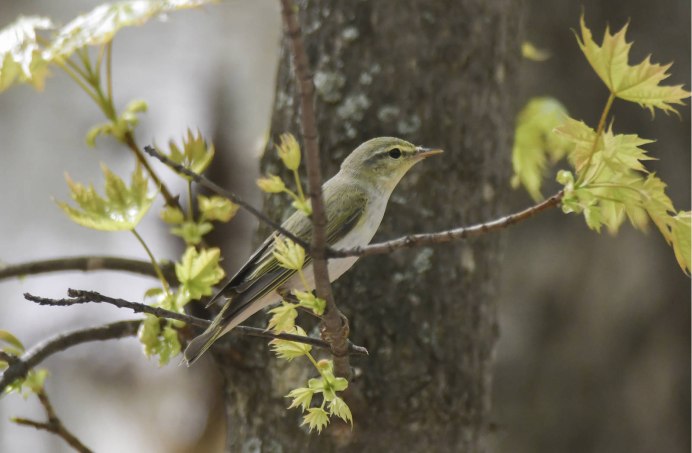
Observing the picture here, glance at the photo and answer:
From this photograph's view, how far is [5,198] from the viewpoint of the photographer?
5.01m

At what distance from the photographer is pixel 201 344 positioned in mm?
1577

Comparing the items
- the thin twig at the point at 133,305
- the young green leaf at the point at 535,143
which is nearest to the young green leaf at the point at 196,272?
the thin twig at the point at 133,305

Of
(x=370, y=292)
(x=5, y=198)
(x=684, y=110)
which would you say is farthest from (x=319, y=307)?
(x=5, y=198)

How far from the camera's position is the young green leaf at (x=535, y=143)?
2406mm

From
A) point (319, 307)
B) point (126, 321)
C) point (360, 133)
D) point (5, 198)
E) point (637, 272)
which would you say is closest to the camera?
point (319, 307)

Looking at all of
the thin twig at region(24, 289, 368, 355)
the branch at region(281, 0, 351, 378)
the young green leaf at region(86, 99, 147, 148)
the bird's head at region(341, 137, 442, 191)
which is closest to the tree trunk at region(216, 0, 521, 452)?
the bird's head at region(341, 137, 442, 191)

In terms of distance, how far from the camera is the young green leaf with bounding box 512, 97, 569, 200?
94.7 inches

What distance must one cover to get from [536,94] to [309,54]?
2.23m

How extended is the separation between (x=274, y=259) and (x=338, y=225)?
0.21 metres

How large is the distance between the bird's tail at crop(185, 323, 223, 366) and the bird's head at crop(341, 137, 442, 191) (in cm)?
49

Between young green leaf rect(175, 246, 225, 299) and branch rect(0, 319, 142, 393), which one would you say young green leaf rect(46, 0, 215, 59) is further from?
branch rect(0, 319, 142, 393)

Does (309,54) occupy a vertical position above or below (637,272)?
below

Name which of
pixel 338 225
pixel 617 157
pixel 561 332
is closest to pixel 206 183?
pixel 617 157

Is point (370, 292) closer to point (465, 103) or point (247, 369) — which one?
point (247, 369)
